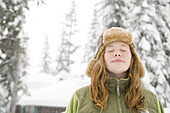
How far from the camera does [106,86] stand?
2.38 m

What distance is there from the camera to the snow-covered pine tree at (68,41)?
35594 millimetres

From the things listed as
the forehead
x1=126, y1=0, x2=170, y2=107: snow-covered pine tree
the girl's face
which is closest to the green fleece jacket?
the girl's face

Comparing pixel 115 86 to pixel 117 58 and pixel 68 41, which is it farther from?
pixel 68 41

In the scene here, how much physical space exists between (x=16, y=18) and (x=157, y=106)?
33.7 feet

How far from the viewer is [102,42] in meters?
2.62

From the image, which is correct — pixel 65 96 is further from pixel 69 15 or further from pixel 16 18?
pixel 69 15

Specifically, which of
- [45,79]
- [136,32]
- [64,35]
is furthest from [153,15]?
[64,35]

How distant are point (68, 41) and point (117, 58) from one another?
33.9m

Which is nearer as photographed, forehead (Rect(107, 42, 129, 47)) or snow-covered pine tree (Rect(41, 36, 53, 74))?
forehead (Rect(107, 42, 129, 47))

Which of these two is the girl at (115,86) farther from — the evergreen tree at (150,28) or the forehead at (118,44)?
the evergreen tree at (150,28)

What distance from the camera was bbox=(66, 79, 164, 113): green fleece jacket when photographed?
2.26 m

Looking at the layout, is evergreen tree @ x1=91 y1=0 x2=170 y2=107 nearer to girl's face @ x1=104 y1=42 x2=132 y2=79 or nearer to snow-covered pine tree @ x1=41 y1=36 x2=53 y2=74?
girl's face @ x1=104 y1=42 x2=132 y2=79

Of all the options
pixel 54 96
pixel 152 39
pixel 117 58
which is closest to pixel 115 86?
pixel 117 58

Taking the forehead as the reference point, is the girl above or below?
below
